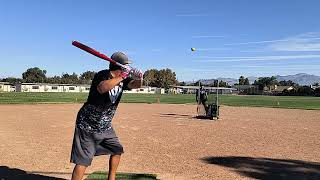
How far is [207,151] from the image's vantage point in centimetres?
1170

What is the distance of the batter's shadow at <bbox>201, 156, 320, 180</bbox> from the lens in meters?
8.47

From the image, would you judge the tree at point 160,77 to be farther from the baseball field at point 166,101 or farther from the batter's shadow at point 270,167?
the batter's shadow at point 270,167

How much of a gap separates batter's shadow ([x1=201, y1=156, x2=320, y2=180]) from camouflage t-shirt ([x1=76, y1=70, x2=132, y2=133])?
347 centimetres

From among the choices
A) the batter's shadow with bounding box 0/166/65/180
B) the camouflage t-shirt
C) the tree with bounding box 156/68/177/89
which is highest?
the tree with bounding box 156/68/177/89

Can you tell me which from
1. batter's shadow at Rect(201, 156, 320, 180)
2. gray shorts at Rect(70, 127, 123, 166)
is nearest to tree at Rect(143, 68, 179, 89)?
batter's shadow at Rect(201, 156, 320, 180)

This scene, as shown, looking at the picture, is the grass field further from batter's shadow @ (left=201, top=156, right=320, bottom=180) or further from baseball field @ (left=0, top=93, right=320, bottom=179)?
batter's shadow @ (left=201, top=156, right=320, bottom=180)

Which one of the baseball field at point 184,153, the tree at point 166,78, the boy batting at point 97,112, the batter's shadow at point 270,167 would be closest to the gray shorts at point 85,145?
the boy batting at point 97,112

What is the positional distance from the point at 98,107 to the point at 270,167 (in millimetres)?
4700

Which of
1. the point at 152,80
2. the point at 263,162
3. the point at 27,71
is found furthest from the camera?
the point at 27,71

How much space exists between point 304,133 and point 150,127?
18.4 ft

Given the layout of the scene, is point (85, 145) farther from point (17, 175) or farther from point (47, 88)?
point (47, 88)

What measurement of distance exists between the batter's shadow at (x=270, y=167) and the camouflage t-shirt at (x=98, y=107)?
11.4ft

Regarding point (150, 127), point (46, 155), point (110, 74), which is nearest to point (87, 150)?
point (110, 74)

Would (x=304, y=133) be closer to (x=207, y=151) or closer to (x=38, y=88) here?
(x=207, y=151)
